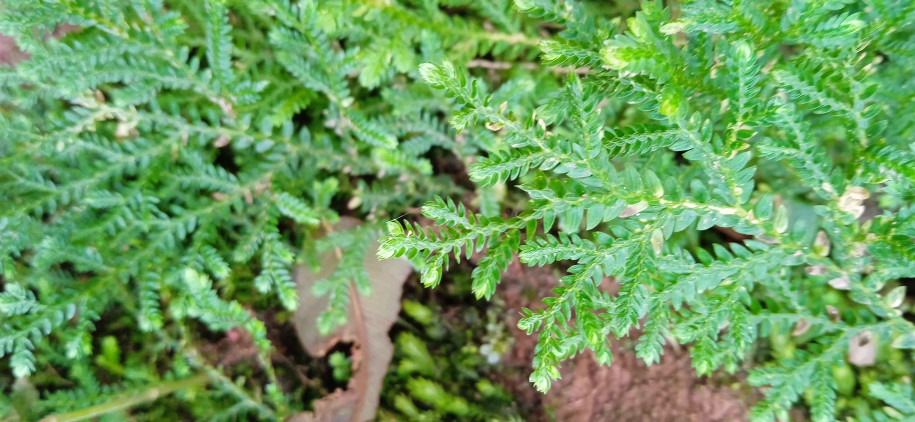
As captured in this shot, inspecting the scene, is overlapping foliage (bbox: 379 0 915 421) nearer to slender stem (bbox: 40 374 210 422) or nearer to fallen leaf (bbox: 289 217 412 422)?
fallen leaf (bbox: 289 217 412 422)

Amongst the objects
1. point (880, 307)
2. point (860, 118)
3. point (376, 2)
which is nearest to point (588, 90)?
point (860, 118)

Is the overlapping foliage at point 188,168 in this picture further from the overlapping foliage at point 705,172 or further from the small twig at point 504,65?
the overlapping foliage at point 705,172

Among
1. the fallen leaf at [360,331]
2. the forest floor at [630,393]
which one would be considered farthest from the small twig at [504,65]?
the forest floor at [630,393]

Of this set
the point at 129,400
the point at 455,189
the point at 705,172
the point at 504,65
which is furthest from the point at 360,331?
the point at 705,172

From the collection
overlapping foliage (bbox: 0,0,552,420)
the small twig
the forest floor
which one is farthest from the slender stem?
the small twig

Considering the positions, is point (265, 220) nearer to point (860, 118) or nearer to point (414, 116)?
point (414, 116)

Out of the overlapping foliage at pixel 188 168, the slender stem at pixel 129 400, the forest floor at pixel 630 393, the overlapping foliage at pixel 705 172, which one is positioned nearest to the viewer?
the overlapping foliage at pixel 705 172

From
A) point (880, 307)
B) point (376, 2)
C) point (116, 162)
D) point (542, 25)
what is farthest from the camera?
point (542, 25)

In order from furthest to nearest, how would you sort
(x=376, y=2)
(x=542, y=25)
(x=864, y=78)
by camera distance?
(x=542, y=25), (x=376, y=2), (x=864, y=78)
